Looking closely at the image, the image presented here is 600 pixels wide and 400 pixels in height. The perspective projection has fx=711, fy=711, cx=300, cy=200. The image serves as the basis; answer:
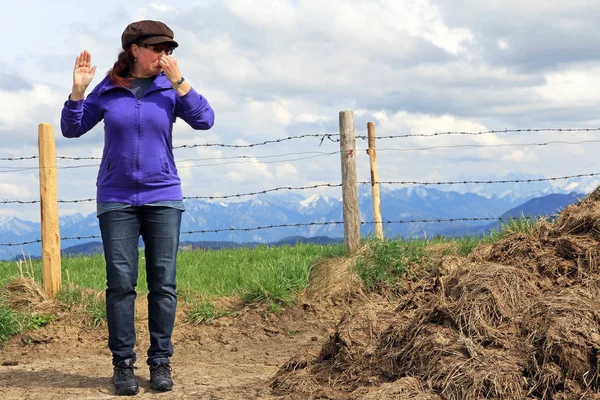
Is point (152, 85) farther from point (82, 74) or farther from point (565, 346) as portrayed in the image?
point (565, 346)

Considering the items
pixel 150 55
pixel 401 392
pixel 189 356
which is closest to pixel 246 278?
pixel 189 356

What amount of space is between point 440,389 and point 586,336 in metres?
0.93

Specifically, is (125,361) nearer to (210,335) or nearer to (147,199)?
(147,199)

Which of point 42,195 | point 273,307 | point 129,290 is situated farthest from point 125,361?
point 42,195

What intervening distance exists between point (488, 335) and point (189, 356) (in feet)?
10.8

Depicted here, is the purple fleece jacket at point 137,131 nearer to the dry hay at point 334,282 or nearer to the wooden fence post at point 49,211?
the wooden fence post at point 49,211

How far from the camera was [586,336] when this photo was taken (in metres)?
4.27

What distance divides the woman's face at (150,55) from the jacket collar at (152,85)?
87 mm

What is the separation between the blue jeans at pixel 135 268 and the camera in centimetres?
505

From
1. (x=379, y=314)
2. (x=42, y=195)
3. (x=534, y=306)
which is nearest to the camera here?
(x=534, y=306)

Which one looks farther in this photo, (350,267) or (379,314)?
A: (350,267)

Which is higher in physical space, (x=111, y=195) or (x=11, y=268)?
(x=111, y=195)

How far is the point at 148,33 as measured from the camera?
16.2 feet

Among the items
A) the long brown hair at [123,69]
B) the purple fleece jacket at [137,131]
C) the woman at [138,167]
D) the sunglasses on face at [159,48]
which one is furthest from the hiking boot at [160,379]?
the sunglasses on face at [159,48]
